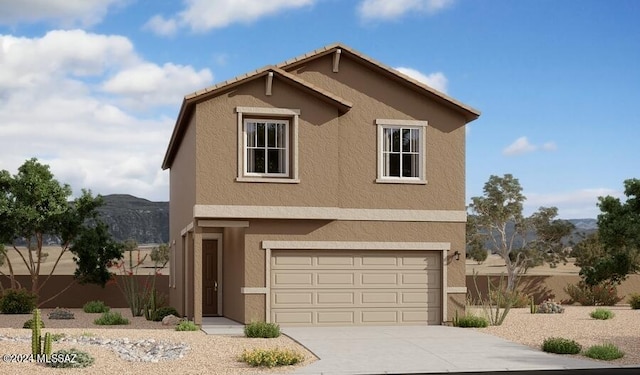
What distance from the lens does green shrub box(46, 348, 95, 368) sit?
15.4 metres

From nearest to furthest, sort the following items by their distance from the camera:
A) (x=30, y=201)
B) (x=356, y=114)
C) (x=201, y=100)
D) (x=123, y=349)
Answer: (x=123, y=349)
(x=201, y=100)
(x=356, y=114)
(x=30, y=201)

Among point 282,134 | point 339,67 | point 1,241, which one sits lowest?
point 1,241

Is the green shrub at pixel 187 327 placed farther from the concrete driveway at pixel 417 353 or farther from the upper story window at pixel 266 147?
the upper story window at pixel 266 147

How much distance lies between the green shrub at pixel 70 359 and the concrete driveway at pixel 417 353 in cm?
393

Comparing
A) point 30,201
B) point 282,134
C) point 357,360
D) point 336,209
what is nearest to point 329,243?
point 336,209

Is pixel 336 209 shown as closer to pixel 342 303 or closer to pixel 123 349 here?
pixel 342 303

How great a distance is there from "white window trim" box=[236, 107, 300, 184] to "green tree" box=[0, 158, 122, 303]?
1254 centimetres

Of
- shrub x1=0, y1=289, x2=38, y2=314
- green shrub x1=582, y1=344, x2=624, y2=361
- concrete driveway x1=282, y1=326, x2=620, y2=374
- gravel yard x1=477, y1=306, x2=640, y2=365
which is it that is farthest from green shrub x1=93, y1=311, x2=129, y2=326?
green shrub x1=582, y1=344, x2=624, y2=361

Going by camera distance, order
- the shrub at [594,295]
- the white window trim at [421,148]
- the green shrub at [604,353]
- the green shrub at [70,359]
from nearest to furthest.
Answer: the green shrub at [70,359]
the green shrub at [604,353]
the white window trim at [421,148]
the shrub at [594,295]

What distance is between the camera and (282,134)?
919 inches

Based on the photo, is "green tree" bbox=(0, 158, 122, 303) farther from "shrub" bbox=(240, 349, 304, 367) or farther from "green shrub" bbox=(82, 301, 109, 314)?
"shrub" bbox=(240, 349, 304, 367)

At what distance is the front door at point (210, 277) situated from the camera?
91.5 ft

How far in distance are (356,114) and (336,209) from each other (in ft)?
9.34

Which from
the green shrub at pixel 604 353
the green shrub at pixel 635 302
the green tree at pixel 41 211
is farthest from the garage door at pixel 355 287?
the green tree at pixel 41 211
